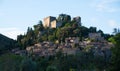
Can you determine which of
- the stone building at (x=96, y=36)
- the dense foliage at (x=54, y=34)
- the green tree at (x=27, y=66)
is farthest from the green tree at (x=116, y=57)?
the stone building at (x=96, y=36)

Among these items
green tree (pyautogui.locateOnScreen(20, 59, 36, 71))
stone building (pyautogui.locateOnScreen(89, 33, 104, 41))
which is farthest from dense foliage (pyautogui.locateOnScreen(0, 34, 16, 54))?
green tree (pyautogui.locateOnScreen(20, 59, 36, 71))

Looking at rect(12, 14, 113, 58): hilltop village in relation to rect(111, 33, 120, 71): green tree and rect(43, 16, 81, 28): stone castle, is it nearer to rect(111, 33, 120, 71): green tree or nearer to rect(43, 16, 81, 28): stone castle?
rect(43, 16, 81, 28): stone castle

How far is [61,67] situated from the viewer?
5562 cm

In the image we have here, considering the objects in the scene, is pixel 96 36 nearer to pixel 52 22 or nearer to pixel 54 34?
pixel 54 34

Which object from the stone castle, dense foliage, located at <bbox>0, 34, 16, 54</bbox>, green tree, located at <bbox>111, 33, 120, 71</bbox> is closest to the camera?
green tree, located at <bbox>111, 33, 120, 71</bbox>

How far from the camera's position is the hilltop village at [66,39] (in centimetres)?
8566

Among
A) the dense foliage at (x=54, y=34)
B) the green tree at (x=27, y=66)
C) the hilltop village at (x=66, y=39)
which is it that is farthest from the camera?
the dense foliage at (x=54, y=34)

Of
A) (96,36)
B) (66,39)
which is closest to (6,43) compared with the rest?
(66,39)

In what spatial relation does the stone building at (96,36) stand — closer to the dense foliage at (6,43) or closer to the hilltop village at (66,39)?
the hilltop village at (66,39)

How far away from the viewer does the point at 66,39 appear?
96250mm

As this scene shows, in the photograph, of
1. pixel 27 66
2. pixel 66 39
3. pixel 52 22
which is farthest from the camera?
pixel 52 22

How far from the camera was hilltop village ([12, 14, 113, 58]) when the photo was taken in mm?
85656

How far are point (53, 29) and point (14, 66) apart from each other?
5999 cm

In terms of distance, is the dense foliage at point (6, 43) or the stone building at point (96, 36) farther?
the stone building at point (96, 36)
